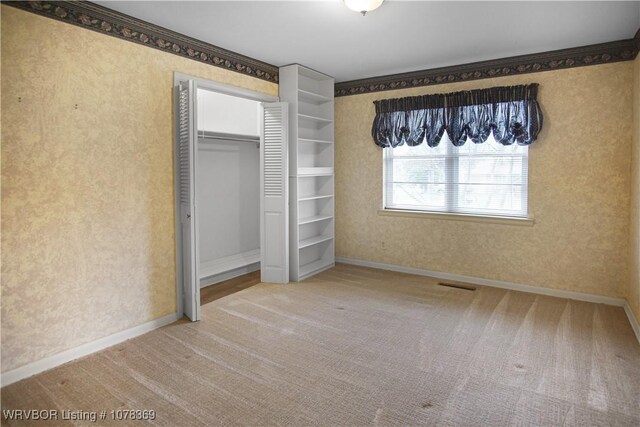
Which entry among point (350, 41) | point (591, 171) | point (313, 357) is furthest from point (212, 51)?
point (591, 171)

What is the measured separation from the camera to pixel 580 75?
13.2ft

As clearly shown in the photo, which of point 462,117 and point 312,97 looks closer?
point 462,117

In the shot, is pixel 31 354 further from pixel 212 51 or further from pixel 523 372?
pixel 523 372

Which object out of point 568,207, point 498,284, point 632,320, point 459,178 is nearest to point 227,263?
point 459,178

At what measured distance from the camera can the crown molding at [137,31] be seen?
9.18ft

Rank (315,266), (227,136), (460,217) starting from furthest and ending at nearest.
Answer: (315,266), (227,136), (460,217)

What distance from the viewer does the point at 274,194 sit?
475 centimetres

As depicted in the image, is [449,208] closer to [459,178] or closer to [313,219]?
[459,178]

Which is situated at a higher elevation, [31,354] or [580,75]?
[580,75]

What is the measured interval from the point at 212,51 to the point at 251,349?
284 centimetres

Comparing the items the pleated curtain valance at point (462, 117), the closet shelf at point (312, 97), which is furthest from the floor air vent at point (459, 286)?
the closet shelf at point (312, 97)

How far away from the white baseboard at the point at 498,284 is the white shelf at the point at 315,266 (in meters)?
0.36

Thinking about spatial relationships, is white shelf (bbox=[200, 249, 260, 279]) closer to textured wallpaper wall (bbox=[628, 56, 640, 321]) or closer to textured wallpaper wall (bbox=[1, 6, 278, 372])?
textured wallpaper wall (bbox=[1, 6, 278, 372])

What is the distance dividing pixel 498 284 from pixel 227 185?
11.8 feet
